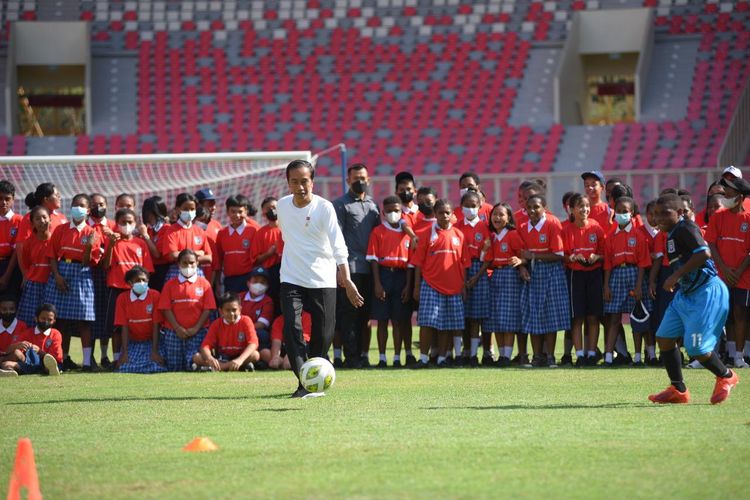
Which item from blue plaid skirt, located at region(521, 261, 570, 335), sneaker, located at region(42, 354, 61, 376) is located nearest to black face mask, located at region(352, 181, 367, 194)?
blue plaid skirt, located at region(521, 261, 570, 335)

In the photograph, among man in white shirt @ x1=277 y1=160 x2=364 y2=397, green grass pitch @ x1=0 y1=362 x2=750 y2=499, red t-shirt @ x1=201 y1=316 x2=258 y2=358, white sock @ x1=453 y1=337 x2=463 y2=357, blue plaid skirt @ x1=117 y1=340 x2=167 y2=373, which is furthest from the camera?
white sock @ x1=453 y1=337 x2=463 y2=357

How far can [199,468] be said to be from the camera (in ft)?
21.0

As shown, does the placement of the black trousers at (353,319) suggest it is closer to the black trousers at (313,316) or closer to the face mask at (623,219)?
the face mask at (623,219)

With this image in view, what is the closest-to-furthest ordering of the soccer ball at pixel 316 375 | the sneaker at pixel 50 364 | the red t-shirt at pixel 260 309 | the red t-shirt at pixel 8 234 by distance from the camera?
1. the soccer ball at pixel 316 375
2. the sneaker at pixel 50 364
3. the red t-shirt at pixel 260 309
4. the red t-shirt at pixel 8 234

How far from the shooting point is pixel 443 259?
13242mm

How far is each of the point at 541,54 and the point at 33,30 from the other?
1378 cm

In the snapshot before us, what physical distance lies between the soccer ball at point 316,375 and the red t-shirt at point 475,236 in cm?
414

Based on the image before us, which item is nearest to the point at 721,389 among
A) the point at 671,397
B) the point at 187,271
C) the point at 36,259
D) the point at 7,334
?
the point at 671,397

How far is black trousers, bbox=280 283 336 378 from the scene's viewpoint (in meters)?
9.90

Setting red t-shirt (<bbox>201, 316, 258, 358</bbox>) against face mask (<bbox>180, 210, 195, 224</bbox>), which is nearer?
red t-shirt (<bbox>201, 316, 258, 358</bbox>)

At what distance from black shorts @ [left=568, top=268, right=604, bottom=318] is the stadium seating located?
47.2ft

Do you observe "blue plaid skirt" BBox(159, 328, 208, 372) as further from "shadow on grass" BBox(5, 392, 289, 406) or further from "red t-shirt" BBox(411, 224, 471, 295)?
"shadow on grass" BBox(5, 392, 289, 406)

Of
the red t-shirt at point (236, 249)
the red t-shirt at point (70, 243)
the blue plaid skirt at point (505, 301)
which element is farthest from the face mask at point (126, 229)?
the blue plaid skirt at point (505, 301)

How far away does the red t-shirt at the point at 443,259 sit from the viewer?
522 inches
